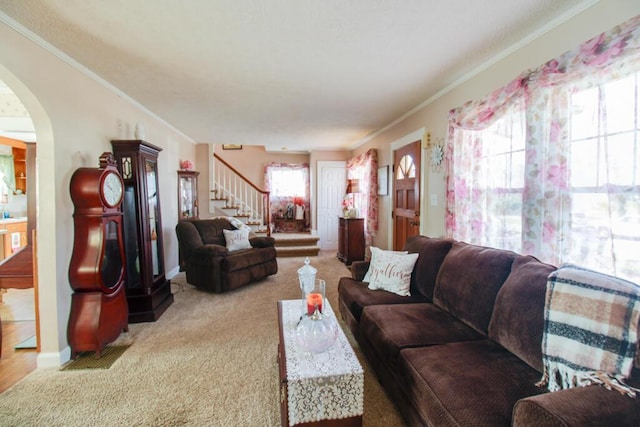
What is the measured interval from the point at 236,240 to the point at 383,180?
264 cm

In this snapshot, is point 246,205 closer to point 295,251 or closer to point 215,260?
point 295,251

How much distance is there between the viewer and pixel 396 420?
158 centimetres

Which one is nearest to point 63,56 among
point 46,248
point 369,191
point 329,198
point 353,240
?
point 46,248

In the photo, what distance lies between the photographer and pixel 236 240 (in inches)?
165

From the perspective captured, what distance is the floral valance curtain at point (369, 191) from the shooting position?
5066 millimetres

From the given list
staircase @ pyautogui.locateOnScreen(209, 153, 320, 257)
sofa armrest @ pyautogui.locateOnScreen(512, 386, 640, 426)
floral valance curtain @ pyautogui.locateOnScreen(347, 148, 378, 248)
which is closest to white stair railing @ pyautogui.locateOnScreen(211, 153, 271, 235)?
A: staircase @ pyautogui.locateOnScreen(209, 153, 320, 257)

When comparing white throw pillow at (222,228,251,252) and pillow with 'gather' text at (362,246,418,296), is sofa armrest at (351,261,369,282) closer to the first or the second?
pillow with 'gather' text at (362,246,418,296)

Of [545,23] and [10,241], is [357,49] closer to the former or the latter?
[545,23]

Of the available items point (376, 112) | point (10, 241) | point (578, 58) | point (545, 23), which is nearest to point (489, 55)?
point (545, 23)

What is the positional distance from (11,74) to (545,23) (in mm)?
3552

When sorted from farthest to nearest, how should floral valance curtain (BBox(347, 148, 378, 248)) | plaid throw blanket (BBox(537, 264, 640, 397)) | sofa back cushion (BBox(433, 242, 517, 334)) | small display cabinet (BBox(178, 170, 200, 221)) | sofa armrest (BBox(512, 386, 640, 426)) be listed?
floral valance curtain (BBox(347, 148, 378, 248)) → small display cabinet (BBox(178, 170, 200, 221)) → sofa back cushion (BBox(433, 242, 517, 334)) → plaid throw blanket (BBox(537, 264, 640, 397)) → sofa armrest (BBox(512, 386, 640, 426))

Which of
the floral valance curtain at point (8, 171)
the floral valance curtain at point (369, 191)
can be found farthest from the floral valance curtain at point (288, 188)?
the floral valance curtain at point (8, 171)

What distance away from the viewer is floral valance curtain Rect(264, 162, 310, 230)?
760 centimetres

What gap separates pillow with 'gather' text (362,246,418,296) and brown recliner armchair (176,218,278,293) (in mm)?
1952
